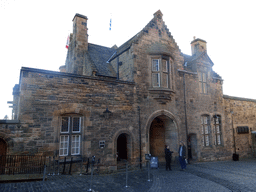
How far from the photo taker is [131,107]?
1202 cm

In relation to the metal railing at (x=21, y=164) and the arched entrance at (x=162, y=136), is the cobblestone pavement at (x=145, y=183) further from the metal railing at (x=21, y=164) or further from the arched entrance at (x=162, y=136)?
the arched entrance at (x=162, y=136)

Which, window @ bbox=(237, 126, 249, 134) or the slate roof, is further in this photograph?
window @ bbox=(237, 126, 249, 134)

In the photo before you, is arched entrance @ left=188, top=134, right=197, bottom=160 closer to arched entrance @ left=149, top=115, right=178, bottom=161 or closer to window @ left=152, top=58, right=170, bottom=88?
arched entrance @ left=149, top=115, right=178, bottom=161

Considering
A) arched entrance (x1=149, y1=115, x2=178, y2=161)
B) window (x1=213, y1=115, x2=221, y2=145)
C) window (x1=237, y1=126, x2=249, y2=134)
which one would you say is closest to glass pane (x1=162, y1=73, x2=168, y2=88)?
arched entrance (x1=149, y1=115, x2=178, y2=161)

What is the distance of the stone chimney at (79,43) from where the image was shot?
16.3 metres

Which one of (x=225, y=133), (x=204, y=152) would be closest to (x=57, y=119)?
(x=204, y=152)

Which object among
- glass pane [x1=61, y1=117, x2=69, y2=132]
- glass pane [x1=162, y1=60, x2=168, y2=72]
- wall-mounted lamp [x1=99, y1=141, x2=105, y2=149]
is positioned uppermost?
glass pane [x1=162, y1=60, x2=168, y2=72]

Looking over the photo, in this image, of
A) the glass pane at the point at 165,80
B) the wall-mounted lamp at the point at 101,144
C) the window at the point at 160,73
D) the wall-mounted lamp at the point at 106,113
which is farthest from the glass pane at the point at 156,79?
the wall-mounted lamp at the point at 101,144

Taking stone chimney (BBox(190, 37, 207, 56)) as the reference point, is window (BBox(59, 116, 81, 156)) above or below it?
below

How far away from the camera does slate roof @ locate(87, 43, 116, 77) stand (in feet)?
46.6

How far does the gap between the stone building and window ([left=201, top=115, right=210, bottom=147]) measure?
0.09 meters

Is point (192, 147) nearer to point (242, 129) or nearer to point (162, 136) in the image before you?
point (162, 136)

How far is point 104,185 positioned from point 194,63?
13.4 m

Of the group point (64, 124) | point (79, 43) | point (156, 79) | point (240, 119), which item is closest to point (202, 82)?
point (156, 79)
